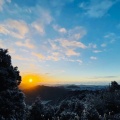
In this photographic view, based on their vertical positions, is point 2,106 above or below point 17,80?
below

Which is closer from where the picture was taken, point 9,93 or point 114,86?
point 9,93

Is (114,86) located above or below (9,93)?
above

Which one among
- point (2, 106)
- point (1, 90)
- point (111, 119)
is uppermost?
point (1, 90)

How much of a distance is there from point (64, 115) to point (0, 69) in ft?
44.2

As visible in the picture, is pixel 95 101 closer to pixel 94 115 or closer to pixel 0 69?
pixel 94 115

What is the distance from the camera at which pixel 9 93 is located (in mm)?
19734

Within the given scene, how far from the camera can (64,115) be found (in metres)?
30.7

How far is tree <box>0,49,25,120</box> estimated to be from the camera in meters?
19.3

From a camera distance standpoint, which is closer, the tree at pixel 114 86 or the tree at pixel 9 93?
the tree at pixel 9 93

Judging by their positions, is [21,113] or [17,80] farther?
[17,80]

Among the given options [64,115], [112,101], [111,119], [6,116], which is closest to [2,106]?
[6,116]

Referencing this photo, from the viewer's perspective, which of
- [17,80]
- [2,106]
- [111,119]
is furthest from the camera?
[111,119]

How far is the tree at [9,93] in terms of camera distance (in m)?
19.3

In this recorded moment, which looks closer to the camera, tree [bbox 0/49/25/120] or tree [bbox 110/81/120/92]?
tree [bbox 0/49/25/120]
